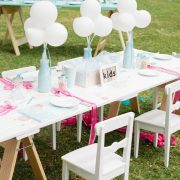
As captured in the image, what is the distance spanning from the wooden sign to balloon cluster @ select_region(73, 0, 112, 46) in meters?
0.26

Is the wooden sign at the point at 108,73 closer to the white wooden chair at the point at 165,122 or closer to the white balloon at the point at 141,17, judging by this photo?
the white wooden chair at the point at 165,122

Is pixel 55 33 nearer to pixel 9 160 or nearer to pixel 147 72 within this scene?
pixel 9 160

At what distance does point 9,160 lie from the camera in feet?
8.68

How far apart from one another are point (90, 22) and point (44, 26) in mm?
449

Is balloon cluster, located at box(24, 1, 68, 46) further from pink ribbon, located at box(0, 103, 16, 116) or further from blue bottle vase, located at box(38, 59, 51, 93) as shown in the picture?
pink ribbon, located at box(0, 103, 16, 116)

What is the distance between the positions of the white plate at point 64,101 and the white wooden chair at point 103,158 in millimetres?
319

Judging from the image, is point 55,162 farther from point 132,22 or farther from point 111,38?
point 111,38

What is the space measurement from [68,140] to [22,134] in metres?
1.55

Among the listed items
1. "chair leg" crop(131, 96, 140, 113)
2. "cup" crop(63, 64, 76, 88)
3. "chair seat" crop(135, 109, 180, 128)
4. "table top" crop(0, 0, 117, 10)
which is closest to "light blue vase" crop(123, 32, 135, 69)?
"chair seat" crop(135, 109, 180, 128)

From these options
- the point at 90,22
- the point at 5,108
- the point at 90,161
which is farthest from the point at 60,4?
the point at 90,161

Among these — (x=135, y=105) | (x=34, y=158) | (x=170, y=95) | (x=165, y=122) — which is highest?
(x=170, y=95)

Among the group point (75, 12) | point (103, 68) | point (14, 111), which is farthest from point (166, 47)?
point (14, 111)

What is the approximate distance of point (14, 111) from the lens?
106 inches

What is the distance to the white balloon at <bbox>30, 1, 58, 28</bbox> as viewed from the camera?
282 cm
